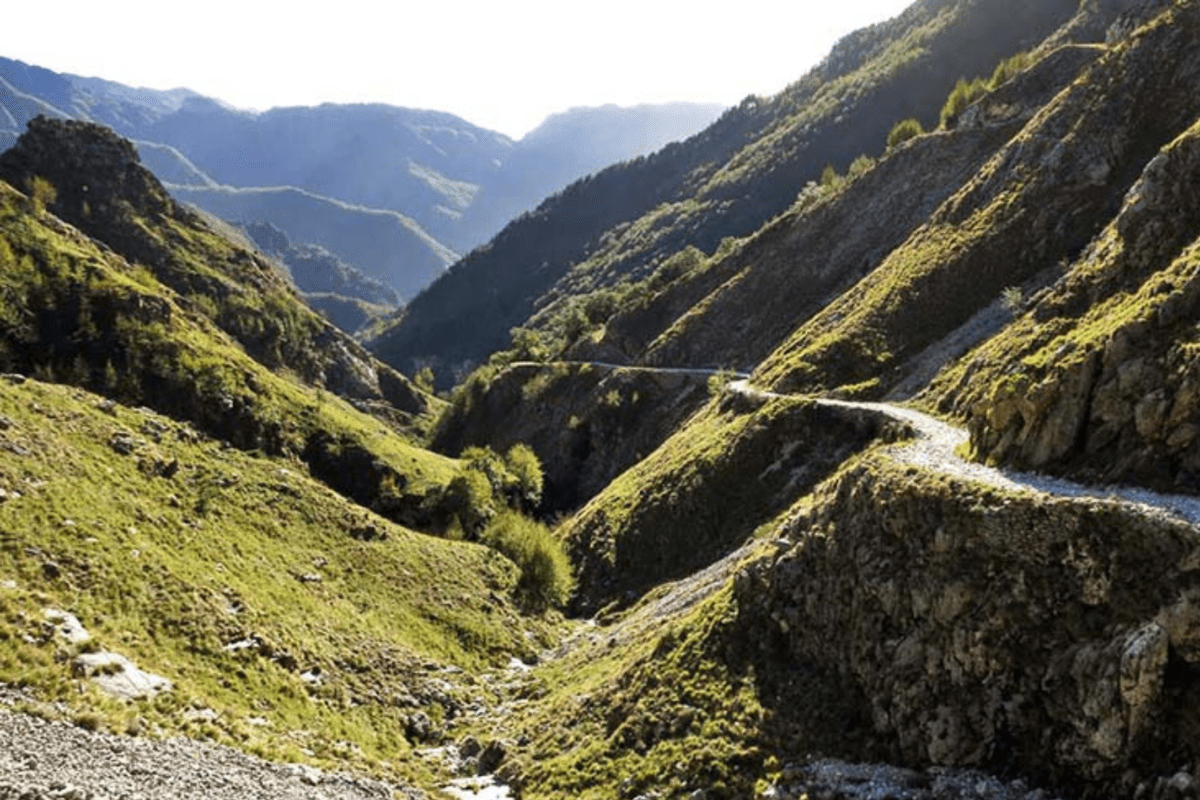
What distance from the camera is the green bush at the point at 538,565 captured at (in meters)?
68.7

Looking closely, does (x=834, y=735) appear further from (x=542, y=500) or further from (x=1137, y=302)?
(x=542, y=500)

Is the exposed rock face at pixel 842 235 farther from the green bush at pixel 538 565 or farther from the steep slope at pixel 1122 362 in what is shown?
the steep slope at pixel 1122 362

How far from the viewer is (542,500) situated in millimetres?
113188

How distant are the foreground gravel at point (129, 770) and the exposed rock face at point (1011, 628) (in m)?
22.9

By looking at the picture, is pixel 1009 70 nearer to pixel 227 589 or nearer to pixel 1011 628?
pixel 1011 628

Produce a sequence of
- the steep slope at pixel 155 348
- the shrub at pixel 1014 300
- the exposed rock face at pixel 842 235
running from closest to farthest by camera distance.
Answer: the shrub at pixel 1014 300 < the steep slope at pixel 155 348 < the exposed rock face at pixel 842 235

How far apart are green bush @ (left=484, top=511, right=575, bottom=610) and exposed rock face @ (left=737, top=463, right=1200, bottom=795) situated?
1360 inches

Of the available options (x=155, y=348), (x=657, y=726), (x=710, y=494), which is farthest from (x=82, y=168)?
(x=657, y=726)

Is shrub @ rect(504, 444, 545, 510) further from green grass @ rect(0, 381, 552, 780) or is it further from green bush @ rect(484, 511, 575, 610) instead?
green grass @ rect(0, 381, 552, 780)

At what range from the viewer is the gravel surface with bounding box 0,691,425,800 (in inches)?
948

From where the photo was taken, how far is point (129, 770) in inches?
1056

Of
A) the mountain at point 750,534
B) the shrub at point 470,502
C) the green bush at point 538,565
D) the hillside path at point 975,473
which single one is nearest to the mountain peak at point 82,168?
the mountain at point 750,534

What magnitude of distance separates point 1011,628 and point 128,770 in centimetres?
3293

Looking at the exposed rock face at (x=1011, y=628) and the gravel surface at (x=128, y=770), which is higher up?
the exposed rock face at (x=1011, y=628)
